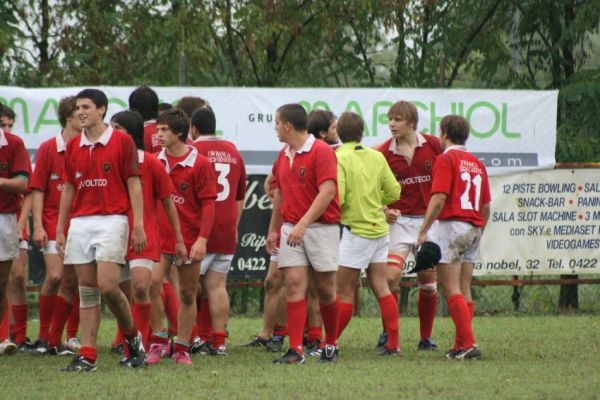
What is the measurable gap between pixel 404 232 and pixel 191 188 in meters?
1.88

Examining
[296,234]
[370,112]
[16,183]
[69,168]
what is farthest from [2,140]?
[370,112]

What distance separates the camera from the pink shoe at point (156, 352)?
9.59 meters

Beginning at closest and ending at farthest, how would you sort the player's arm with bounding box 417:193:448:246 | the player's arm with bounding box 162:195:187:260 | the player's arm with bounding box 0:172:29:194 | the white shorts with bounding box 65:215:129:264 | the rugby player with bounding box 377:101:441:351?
the white shorts with bounding box 65:215:129:264, the player's arm with bounding box 162:195:187:260, the player's arm with bounding box 417:193:448:246, the player's arm with bounding box 0:172:29:194, the rugby player with bounding box 377:101:441:351

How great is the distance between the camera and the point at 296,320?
30.7 feet

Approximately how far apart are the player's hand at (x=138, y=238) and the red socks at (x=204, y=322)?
7.04ft

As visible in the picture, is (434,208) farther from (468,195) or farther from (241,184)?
(241,184)

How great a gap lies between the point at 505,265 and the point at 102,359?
6094mm

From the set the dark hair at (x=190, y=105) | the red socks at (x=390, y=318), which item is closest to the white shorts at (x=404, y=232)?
the red socks at (x=390, y=318)

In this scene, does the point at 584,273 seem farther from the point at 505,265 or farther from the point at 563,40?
the point at 563,40

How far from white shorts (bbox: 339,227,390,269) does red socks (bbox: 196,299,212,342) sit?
1417mm

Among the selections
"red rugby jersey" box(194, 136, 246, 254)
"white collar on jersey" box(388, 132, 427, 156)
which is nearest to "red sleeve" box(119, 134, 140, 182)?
"red rugby jersey" box(194, 136, 246, 254)

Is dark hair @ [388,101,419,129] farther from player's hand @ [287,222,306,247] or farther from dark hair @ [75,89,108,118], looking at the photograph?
dark hair @ [75,89,108,118]

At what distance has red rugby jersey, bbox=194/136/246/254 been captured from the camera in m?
10.2

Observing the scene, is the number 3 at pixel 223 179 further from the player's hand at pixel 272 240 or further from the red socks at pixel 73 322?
the red socks at pixel 73 322
